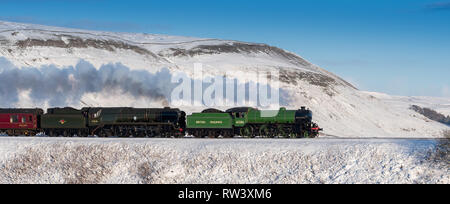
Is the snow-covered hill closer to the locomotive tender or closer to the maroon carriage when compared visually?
the locomotive tender

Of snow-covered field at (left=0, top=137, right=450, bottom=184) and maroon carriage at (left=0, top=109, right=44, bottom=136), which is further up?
maroon carriage at (left=0, top=109, right=44, bottom=136)

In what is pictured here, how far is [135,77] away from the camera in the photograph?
73.6 metres

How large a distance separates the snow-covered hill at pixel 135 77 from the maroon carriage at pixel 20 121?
20.4 meters

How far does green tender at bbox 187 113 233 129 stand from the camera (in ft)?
133

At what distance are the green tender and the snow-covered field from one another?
5962 millimetres

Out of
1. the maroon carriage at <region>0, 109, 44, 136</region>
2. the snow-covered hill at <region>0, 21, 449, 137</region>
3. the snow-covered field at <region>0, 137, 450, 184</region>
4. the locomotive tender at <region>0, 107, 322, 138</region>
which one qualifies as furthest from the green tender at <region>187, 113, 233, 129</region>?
the snow-covered hill at <region>0, 21, 449, 137</region>

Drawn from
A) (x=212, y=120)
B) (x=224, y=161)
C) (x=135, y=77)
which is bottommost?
(x=224, y=161)

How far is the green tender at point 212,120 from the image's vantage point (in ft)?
133

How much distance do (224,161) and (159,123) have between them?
11193 millimetres

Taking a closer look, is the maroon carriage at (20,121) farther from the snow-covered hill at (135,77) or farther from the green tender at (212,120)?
the snow-covered hill at (135,77)

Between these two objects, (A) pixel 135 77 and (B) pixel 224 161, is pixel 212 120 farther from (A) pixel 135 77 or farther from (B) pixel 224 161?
(A) pixel 135 77

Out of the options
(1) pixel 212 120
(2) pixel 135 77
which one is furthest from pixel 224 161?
(2) pixel 135 77
